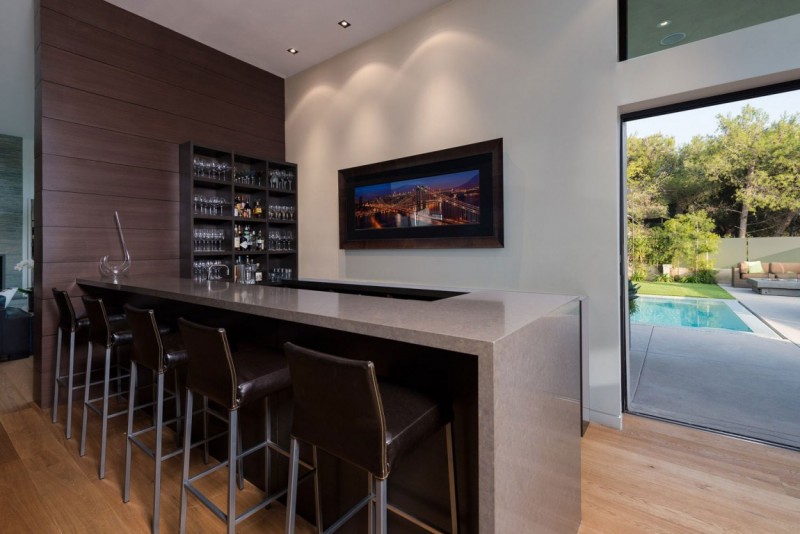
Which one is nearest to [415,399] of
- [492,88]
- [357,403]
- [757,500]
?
[357,403]

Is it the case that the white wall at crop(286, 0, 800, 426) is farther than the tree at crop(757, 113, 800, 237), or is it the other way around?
the white wall at crop(286, 0, 800, 426)

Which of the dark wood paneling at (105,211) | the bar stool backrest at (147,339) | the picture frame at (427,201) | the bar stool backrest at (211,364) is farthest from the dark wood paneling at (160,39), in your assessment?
the bar stool backrest at (211,364)

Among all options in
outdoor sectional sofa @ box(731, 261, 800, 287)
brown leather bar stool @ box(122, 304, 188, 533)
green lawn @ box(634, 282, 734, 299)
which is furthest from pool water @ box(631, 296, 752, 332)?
brown leather bar stool @ box(122, 304, 188, 533)

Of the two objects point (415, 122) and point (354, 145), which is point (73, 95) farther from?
point (415, 122)

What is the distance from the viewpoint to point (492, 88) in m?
3.17

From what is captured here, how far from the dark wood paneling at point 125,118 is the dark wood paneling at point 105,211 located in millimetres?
619

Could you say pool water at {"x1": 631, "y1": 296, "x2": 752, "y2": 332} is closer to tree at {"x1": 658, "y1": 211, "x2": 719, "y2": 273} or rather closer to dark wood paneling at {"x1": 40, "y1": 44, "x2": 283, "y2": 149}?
tree at {"x1": 658, "y1": 211, "x2": 719, "y2": 273}

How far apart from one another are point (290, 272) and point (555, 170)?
3.21 m

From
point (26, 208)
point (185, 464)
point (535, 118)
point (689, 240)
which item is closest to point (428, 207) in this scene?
point (535, 118)

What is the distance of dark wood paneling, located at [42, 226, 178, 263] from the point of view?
10.1 feet

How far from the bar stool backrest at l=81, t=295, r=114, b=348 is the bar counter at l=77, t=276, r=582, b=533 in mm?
877

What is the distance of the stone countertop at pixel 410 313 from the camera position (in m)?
1.04

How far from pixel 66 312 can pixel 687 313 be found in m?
4.39

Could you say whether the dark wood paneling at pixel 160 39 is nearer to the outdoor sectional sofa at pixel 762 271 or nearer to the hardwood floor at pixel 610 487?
the hardwood floor at pixel 610 487
